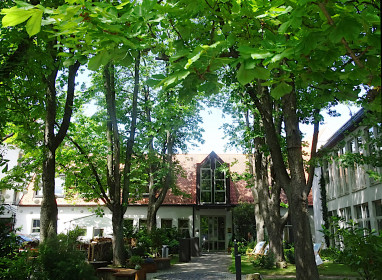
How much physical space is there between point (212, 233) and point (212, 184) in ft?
14.0

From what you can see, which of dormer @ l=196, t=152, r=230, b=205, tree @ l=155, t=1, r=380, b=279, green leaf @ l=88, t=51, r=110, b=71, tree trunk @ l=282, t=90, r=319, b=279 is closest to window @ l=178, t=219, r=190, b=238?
dormer @ l=196, t=152, r=230, b=205

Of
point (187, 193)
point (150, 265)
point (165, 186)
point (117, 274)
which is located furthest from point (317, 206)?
point (117, 274)

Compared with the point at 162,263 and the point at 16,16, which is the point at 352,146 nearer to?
the point at 162,263

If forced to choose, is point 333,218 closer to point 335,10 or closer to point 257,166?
point 335,10

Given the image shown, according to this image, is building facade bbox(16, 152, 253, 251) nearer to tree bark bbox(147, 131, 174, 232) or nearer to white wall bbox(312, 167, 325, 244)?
white wall bbox(312, 167, 325, 244)

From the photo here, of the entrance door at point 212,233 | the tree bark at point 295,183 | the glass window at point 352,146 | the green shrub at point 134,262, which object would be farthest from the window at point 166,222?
the tree bark at point 295,183

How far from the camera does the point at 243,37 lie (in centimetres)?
416

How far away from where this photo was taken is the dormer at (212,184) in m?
32.2

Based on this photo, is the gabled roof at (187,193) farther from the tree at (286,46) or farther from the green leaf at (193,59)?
the green leaf at (193,59)

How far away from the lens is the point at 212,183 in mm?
32906

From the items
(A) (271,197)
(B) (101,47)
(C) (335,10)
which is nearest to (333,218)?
(C) (335,10)

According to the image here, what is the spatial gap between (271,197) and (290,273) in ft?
13.2

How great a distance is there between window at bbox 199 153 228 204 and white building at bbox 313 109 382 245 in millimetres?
8215

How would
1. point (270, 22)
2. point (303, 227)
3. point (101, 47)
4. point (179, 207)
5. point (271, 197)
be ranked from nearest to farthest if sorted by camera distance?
1. point (101, 47)
2. point (270, 22)
3. point (303, 227)
4. point (271, 197)
5. point (179, 207)
